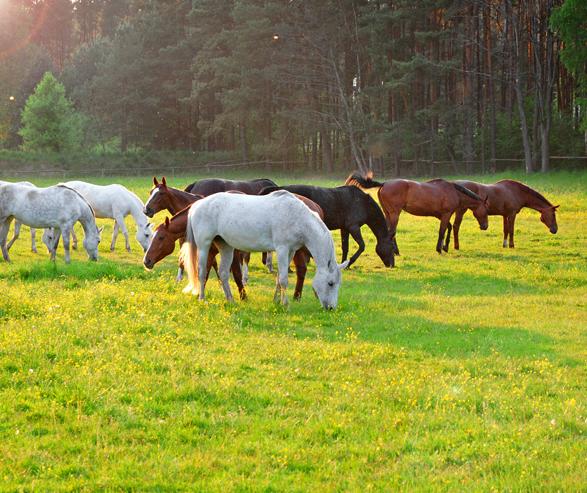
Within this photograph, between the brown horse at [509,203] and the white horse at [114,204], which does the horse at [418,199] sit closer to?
the brown horse at [509,203]

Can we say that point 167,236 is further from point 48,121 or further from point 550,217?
point 48,121

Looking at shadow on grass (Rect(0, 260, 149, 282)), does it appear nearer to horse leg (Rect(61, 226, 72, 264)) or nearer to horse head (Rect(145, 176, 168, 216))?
horse head (Rect(145, 176, 168, 216))

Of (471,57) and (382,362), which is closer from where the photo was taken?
(382,362)

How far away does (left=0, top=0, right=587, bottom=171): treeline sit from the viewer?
46.0 m

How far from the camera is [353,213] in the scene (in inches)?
613

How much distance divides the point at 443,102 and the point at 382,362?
43118 mm

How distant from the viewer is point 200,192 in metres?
16.5

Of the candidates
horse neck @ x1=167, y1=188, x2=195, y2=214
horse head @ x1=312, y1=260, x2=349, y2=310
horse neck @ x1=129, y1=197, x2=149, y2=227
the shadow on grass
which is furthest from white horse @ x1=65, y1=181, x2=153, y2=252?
horse head @ x1=312, y1=260, x2=349, y2=310

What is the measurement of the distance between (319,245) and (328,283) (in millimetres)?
536

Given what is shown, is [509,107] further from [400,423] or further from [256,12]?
[400,423]

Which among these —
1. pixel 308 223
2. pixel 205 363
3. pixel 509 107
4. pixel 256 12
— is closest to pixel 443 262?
pixel 308 223

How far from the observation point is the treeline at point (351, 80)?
4603cm

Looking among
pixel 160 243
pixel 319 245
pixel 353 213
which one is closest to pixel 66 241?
pixel 160 243

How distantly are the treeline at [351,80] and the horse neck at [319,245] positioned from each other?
96.1 feet
